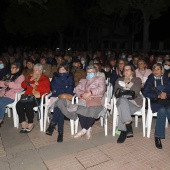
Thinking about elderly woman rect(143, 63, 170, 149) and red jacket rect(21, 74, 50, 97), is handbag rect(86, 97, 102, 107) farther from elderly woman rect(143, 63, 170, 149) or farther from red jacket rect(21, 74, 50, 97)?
red jacket rect(21, 74, 50, 97)

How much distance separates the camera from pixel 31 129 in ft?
18.6

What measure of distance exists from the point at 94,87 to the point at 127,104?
2.67ft

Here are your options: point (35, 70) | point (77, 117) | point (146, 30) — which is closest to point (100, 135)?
point (77, 117)

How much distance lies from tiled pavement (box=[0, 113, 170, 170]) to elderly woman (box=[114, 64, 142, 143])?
239mm

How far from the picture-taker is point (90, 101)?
525 cm

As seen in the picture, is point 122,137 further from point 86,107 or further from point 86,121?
point 86,107

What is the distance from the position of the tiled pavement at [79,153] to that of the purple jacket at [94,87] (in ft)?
2.98

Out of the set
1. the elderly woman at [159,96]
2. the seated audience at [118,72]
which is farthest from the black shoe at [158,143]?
the seated audience at [118,72]

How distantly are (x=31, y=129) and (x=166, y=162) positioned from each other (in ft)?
9.73

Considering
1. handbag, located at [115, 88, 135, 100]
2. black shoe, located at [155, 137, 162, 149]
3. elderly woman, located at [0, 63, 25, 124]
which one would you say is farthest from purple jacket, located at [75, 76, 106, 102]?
elderly woman, located at [0, 63, 25, 124]

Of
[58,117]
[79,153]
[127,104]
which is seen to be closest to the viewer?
[79,153]

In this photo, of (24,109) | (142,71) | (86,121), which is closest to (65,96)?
(86,121)

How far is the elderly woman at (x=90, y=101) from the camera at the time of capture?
16.9ft

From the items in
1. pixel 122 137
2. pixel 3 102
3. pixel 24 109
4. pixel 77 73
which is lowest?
pixel 122 137
